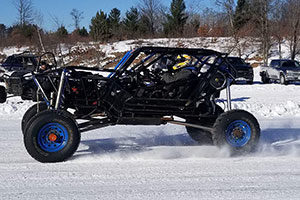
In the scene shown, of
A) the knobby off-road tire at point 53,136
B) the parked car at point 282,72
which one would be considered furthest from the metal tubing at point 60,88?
the parked car at point 282,72

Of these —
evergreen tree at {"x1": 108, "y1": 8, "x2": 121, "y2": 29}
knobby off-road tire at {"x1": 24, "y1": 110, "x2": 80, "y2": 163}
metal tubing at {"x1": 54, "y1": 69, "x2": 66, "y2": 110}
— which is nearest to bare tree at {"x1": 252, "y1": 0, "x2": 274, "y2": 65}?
evergreen tree at {"x1": 108, "y1": 8, "x2": 121, "y2": 29}

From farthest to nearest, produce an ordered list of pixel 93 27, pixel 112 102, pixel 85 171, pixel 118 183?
1. pixel 93 27
2. pixel 112 102
3. pixel 85 171
4. pixel 118 183

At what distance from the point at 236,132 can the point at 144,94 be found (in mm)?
1507

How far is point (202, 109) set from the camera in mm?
6527

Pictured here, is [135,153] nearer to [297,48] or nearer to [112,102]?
[112,102]

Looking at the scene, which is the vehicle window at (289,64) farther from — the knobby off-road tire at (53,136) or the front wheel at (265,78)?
the knobby off-road tire at (53,136)

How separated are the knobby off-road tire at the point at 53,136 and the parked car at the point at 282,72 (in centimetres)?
1957

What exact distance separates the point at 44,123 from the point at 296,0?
30369 millimetres

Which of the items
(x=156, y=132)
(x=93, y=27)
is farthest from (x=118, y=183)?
(x=93, y=27)

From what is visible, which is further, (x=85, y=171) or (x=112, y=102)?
(x=112, y=102)

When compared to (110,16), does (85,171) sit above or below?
below

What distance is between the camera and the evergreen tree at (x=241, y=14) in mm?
35156

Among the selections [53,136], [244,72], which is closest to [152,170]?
[53,136]

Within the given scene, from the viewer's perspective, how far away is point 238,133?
235 inches
